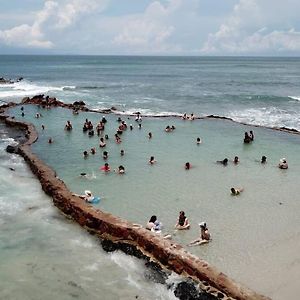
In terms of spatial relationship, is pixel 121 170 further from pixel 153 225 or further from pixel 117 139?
pixel 117 139

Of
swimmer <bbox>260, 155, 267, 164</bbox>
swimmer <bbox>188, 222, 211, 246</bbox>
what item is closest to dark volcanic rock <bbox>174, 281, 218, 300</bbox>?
swimmer <bbox>188, 222, 211, 246</bbox>

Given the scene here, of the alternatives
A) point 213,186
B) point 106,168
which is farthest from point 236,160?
point 106,168

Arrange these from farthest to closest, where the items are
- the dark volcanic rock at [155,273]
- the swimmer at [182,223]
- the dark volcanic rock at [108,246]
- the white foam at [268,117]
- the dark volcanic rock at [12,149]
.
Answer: the white foam at [268,117] < the dark volcanic rock at [12,149] < the swimmer at [182,223] < the dark volcanic rock at [108,246] < the dark volcanic rock at [155,273]

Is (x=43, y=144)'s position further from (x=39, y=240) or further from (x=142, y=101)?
(x=142, y=101)

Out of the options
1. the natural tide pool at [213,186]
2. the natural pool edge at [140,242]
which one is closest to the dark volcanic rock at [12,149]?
the natural tide pool at [213,186]

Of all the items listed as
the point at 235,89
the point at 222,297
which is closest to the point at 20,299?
the point at 222,297

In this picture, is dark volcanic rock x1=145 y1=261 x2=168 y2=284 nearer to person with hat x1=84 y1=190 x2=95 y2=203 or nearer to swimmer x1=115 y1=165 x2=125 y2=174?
person with hat x1=84 y1=190 x2=95 y2=203

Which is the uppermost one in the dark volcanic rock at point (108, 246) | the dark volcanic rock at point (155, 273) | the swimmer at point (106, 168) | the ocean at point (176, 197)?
the swimmer at point (106, 168)

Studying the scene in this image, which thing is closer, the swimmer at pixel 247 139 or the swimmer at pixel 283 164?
the swimmer at pixel 283 164

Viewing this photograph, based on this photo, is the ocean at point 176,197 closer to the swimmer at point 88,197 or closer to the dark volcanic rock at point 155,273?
the dark volcanic rock at point 155,273
